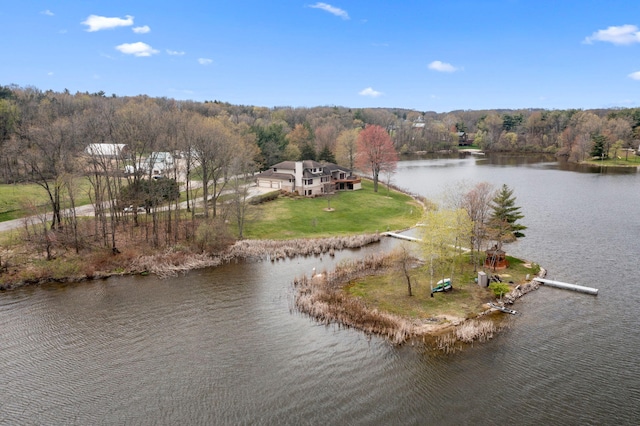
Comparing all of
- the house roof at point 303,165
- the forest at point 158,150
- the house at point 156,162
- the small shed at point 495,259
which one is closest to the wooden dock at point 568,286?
the small shed at point 495,259

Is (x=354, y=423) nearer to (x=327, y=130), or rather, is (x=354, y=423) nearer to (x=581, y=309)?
(x=581, y=309)

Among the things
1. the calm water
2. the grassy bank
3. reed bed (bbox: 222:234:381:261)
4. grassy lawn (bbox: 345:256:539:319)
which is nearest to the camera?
the calm water

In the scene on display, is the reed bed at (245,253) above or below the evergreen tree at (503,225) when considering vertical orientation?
below

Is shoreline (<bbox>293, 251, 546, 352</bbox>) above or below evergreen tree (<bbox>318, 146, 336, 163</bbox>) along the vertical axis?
below

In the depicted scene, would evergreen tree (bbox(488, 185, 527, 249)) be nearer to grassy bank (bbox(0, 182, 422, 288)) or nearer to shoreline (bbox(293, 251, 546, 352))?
shoreline (bbox(293, 251, 546, 352))

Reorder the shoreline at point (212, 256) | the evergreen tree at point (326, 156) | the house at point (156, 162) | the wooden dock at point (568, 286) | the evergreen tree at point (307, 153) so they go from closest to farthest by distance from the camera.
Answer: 1. the wooden dock at point (568, 286)
2. the shoreline at point (212, 256)
3. the house at point (156, 162)
4. the evergreen tree at point (307, 153)
5. the evergreen tree at point (326, 156)

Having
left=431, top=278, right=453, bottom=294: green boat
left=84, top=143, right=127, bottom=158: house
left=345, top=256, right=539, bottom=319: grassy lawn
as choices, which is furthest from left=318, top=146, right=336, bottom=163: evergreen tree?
left=431, top=278, right=453, bottom=294: green boat

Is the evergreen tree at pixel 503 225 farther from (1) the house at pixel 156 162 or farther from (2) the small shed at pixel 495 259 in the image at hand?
(1) the house at pixel 156 162
